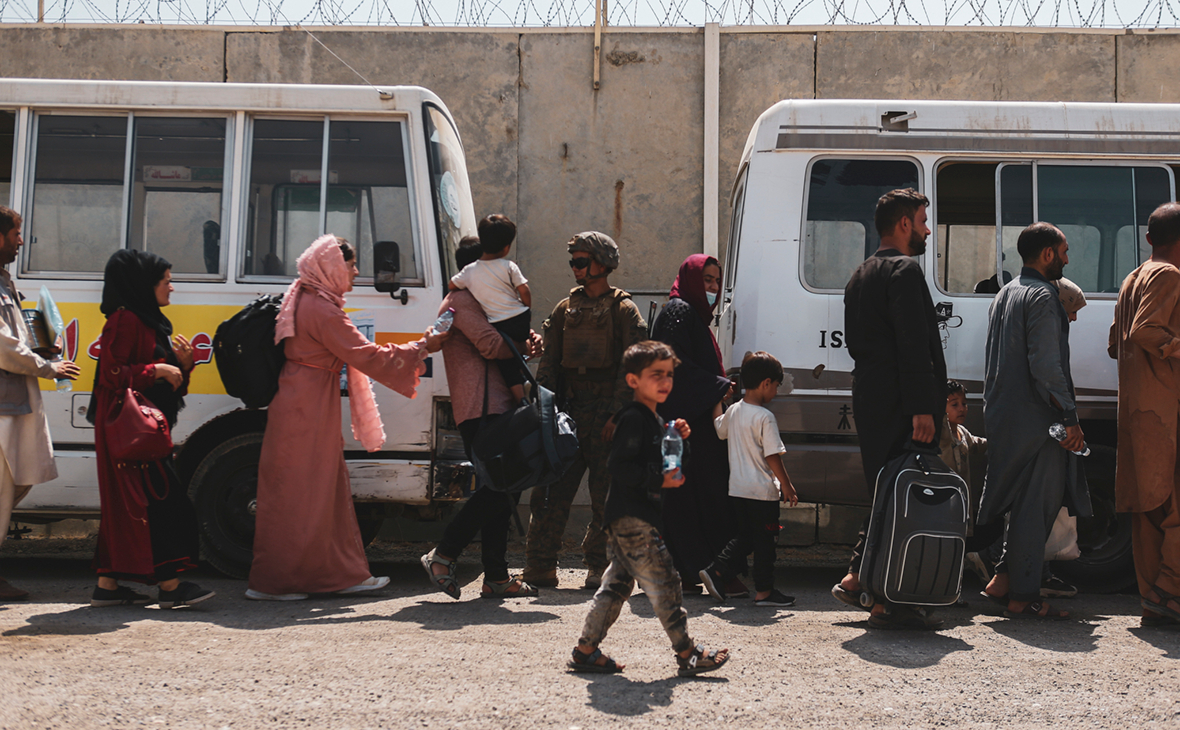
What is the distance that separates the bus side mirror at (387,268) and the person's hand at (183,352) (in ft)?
3.24

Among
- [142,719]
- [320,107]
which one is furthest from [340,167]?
[142,719]

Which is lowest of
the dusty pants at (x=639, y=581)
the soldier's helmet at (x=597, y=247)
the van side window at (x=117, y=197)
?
the dusty pants at (x=639, y=581)

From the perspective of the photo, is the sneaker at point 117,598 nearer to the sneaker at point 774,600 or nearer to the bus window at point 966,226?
the sneaker at point 774,600

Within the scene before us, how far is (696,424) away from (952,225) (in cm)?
179

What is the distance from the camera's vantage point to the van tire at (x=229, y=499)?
524 centimetres

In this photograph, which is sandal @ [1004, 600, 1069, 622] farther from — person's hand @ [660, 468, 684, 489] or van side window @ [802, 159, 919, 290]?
person's hand @ [660, 468, 684, 489]

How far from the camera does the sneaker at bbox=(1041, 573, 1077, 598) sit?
5.05 metres

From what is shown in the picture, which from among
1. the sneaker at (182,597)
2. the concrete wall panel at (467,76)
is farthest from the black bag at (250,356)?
the concrete wall panel at (467,76)

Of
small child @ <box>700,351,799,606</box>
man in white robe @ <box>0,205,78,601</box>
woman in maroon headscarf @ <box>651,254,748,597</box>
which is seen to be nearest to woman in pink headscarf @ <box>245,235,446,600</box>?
man in white robe @ <box>0,205,78,601</box>

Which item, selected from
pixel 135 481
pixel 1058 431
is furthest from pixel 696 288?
pixel 135 481

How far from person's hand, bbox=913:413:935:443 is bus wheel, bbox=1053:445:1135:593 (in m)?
1.64

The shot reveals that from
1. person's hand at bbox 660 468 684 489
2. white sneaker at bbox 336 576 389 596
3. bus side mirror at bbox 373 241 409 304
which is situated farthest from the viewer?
bus side mirror at bbox 373 241 409 304

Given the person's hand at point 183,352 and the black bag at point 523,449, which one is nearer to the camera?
the black bag at point 523,449

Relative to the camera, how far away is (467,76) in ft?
30.3
